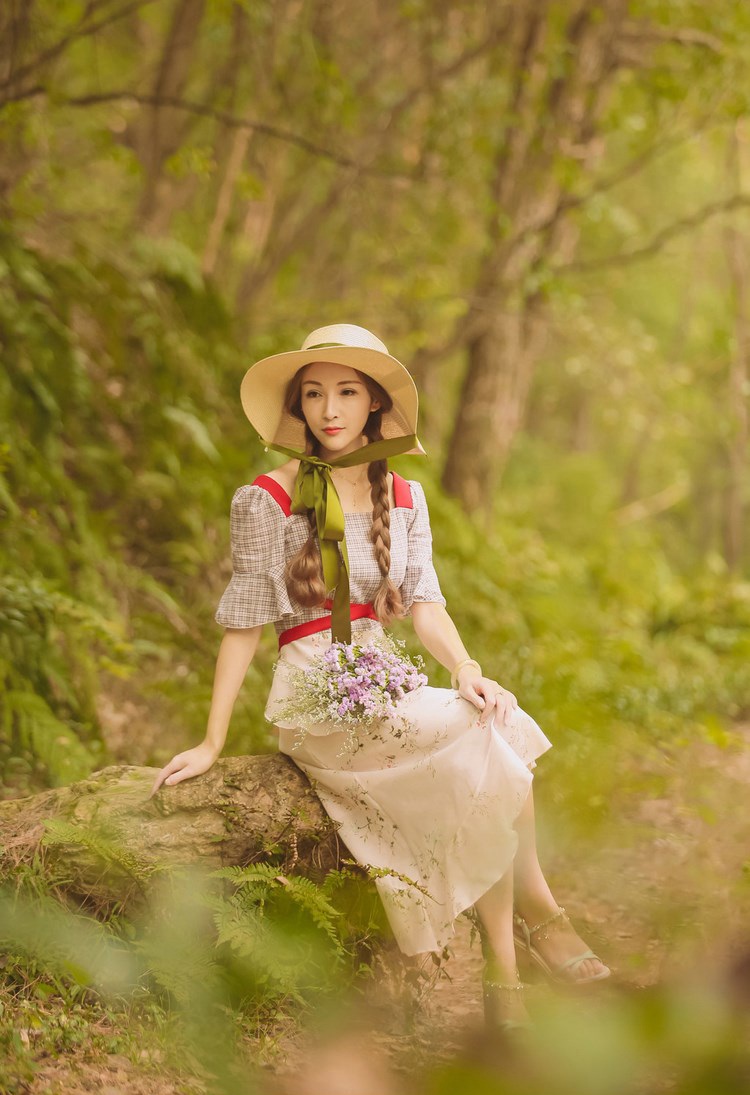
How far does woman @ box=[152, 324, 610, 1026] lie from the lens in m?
2.88

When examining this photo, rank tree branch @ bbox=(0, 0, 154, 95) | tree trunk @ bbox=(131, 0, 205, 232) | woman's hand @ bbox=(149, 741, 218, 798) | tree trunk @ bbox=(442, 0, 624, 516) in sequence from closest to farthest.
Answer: woman's hand @ bbox=(149, 741, 218, 798) < tree branch @ bbox=(0, 0, 154, 95) < tree trunk @ bbox=(131, 0, 205, 232) < tree trunk @ bbox=(442, 0, 624, 516)

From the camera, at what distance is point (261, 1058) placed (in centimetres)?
270

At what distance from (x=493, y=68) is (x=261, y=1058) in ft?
27.0

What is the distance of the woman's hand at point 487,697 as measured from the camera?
9.39 ft

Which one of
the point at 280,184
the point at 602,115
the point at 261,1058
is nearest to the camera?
the point at 261,1058

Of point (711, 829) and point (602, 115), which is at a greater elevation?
point (602, 115)

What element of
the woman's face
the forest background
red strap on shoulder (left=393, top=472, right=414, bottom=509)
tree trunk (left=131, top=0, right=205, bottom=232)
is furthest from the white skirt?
tree trunk (left=131, top=0, right=205, bottom=232)

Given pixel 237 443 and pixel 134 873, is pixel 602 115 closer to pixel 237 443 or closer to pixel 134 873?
pixel 237 443

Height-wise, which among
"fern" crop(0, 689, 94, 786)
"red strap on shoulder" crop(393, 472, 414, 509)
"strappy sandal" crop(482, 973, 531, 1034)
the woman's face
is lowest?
"strappy sandal" crop(482, 973, 531, 1034)

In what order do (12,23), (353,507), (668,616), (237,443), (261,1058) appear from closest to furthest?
(261,1058) → (353,507) → (12,23) → (237,443) → (668,616)

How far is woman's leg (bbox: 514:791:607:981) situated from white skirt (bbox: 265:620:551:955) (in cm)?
21

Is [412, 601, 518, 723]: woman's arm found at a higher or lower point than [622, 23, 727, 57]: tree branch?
lower

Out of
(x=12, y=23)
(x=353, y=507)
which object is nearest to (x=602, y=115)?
(x=12, y=23)

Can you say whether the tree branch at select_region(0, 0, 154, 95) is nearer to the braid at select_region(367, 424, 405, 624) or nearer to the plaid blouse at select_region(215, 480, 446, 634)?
the plaid blouse at select_region(215, 480, 446, 634)
